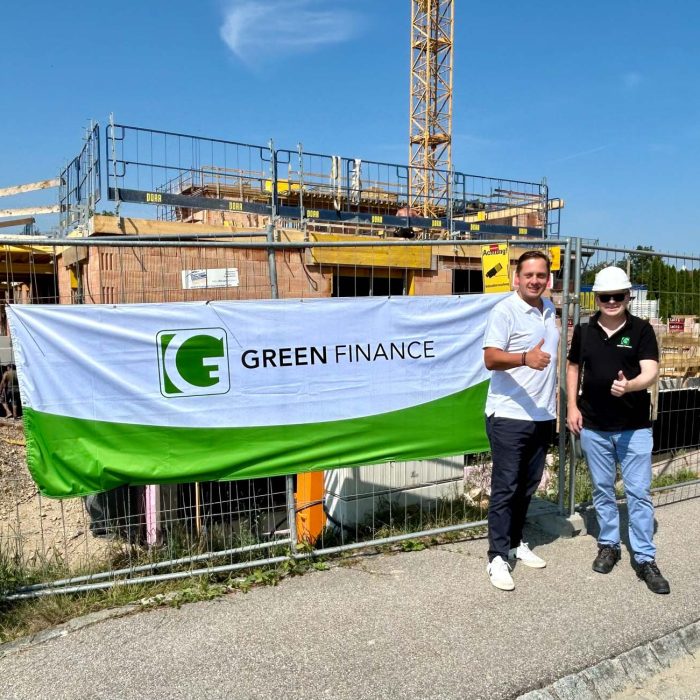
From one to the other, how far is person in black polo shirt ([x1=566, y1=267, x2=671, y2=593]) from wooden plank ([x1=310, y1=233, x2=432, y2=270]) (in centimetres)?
350

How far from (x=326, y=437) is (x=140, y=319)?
1.49 meters

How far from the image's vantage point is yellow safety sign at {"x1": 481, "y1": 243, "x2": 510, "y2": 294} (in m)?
5.54

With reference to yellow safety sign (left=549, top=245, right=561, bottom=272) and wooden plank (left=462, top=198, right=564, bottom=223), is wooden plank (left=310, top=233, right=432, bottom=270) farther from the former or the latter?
wooden plank (left=462, top=198, right=564, bottom=223)

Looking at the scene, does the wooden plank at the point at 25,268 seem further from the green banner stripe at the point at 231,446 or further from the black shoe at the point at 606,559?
the black shoe at the point at 606,559

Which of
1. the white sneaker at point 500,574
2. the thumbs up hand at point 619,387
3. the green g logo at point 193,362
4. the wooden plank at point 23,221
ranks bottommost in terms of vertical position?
the white sneaker at point 500,574

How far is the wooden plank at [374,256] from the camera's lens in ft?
29.6

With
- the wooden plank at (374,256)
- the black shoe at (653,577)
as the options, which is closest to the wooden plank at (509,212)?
the wooden plank at (374,256)

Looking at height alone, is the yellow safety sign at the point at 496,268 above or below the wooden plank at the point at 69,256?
below

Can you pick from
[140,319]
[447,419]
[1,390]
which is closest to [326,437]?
[447,419]

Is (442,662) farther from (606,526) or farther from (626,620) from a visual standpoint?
(606,526)

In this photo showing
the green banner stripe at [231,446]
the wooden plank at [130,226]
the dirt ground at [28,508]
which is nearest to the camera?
the green banner stripe at [231,446]

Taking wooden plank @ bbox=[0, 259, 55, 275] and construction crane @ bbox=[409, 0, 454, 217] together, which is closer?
wooden plank @ bbox=[0, 259, 55, 275]

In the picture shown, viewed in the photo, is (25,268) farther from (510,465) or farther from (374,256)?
(510,465)

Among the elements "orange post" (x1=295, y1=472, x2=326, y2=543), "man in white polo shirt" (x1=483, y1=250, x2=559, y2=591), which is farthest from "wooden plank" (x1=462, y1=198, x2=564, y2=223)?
"man in white polo shirt" (x1=483, y1=250, x2=559, y2=591)
